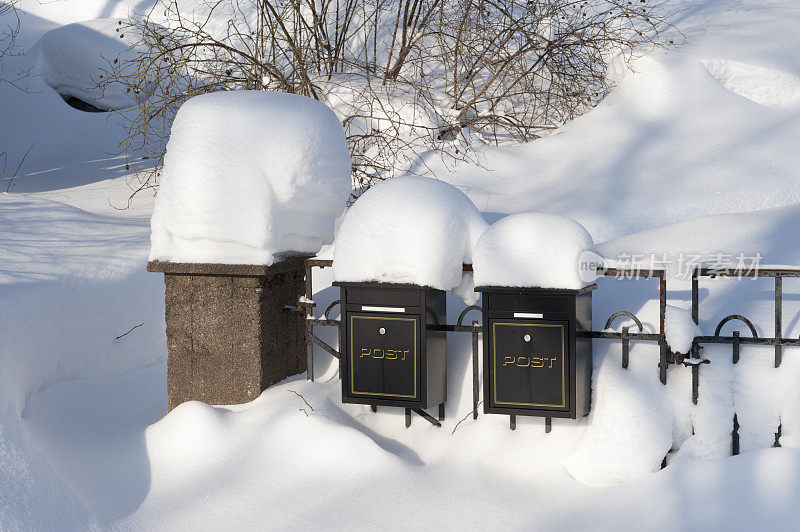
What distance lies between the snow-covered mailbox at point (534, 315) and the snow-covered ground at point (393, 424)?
0.92 feet

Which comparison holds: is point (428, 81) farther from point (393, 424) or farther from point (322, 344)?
point (393, 424)

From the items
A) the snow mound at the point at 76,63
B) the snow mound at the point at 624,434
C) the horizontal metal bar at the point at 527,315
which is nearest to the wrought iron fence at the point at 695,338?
the snow mound at the point at 624,434

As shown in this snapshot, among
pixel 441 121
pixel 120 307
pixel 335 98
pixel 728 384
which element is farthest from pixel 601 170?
pixel 120 307

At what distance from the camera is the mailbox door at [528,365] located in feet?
14.2

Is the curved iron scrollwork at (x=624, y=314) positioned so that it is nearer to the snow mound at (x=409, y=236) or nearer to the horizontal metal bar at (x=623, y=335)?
the horizontal metal bar at (x=623, y=335)

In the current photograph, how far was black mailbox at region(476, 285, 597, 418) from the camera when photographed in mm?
4316

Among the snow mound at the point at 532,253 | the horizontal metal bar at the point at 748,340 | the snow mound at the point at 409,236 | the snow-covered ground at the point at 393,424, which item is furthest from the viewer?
the snow mound at the point at 409,236

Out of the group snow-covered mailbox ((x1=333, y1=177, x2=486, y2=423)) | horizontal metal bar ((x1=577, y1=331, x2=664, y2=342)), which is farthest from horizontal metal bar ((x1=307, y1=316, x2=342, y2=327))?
horizontal metal bar ((x1=577, y1=331, x2=664, y2=342))

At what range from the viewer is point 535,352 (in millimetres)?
4375

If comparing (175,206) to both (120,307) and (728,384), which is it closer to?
(120,307)

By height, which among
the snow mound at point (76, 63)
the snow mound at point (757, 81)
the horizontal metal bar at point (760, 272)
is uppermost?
the snow mound at point (76, 63)

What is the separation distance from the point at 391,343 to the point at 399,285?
33 centimetres

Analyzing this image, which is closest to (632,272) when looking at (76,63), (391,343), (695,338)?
(695,338)

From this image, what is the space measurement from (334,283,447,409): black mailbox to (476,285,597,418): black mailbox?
0.33 m
